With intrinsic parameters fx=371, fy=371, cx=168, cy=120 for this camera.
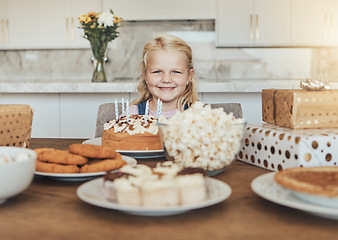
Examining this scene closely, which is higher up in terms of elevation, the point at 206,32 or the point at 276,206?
the point at 206,32

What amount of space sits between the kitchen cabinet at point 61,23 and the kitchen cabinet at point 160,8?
344 millimetres

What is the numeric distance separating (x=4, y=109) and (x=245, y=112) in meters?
2.35

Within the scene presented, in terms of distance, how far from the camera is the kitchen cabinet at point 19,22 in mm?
3682

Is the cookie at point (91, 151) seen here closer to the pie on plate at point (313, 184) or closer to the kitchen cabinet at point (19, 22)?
the pie on plate at point (313, 184)

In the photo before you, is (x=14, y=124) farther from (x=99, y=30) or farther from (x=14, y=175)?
(x=99, y=30)

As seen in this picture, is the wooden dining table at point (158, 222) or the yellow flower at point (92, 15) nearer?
the wooden dining table at point (158, 222)

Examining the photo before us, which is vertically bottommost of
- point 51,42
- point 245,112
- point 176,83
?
point 245,112

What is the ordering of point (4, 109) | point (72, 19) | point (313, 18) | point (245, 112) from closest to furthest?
point (4, 109) < point (245, 112) < point (313, 18) < point (72, 19)

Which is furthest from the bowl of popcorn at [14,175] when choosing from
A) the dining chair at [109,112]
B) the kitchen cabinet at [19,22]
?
the kitchen cabinet at [19,22]

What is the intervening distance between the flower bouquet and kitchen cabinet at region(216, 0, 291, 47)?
41.5 inches

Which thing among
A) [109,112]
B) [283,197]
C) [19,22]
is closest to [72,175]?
[283,197]

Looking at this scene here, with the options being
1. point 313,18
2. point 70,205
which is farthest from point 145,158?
point 313,18

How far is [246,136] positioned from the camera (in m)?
0.95

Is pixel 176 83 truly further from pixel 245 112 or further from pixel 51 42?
pixel 51 42
